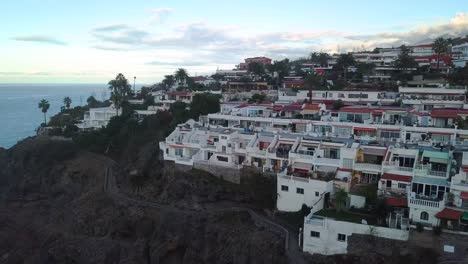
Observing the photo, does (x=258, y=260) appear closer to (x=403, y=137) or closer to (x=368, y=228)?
(x=368, y=228)

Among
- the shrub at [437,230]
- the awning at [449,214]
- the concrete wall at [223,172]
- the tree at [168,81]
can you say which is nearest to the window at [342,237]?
the shrub at [437,230]

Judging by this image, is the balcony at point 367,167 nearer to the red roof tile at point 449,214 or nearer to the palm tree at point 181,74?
the red roof tile at point 449,214

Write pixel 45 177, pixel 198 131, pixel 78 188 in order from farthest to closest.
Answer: pixel 45 177, pixel 78 188, pixel 198 131

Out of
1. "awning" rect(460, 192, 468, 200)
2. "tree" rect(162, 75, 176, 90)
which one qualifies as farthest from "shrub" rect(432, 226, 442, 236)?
"tree" rect(162, 75, 176, 90)

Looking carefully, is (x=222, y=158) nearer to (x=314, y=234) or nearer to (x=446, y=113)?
(x=314, y=234)

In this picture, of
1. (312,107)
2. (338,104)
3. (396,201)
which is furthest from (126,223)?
(338,104)

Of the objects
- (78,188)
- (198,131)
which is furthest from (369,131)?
(78,188)
